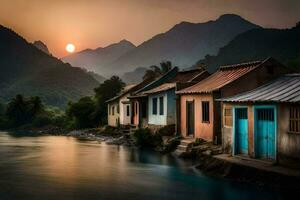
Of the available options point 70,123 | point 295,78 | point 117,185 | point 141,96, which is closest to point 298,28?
point 70,123

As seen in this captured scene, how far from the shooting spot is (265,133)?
21438 mm

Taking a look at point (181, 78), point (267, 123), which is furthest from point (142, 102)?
point (267, 123)

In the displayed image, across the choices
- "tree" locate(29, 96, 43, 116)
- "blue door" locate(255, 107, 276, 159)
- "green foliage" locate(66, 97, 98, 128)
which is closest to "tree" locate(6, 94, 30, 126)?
"tree" locate(29, 96, 43, 116)

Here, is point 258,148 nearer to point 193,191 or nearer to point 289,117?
point 289,117

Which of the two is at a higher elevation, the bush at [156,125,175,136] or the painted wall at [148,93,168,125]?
the painted wall at [148,93,168,125]

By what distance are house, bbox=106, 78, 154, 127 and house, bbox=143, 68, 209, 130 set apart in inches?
360

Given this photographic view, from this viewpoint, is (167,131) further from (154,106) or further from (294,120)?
(294,120)

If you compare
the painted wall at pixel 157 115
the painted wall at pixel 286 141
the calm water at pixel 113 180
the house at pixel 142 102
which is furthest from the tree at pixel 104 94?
the painted wall at pixel 286 141

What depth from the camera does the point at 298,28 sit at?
11669 centimetres

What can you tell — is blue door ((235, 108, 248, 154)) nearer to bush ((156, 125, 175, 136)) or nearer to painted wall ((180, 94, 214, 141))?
painted wall ((180, 94, 214, 141))

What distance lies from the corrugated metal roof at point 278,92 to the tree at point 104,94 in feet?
149

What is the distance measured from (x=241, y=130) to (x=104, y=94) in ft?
158

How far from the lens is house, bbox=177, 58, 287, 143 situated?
93.4ft

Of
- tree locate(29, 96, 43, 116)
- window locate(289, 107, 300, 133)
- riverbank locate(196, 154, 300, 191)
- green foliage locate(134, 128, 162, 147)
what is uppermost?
tree locate(29, 96, 43, 116)
